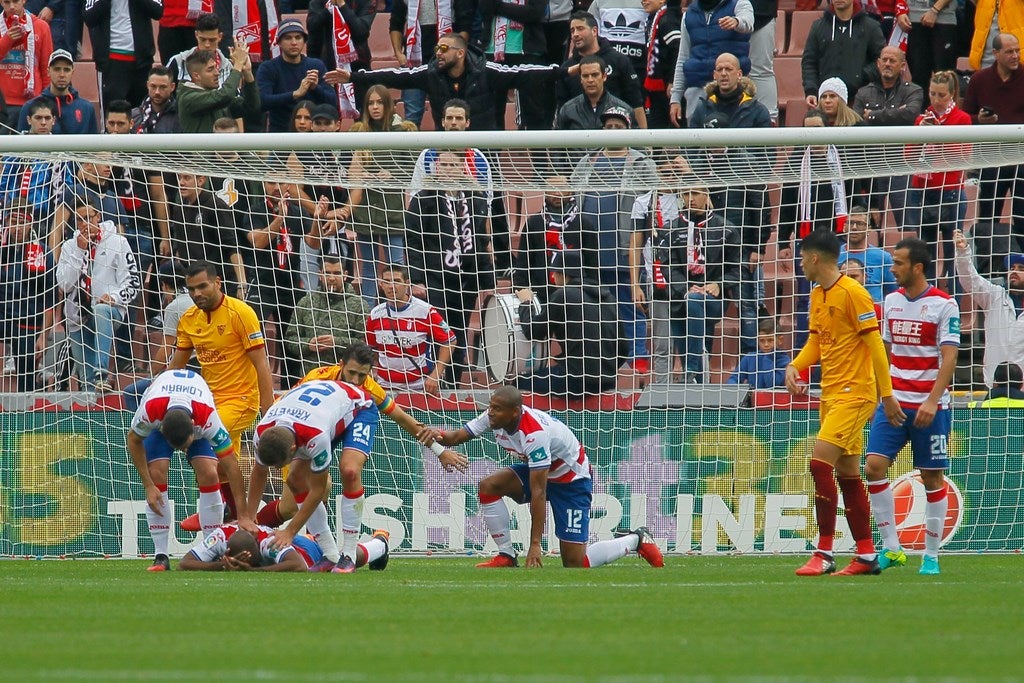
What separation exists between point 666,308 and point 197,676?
859 centimetres

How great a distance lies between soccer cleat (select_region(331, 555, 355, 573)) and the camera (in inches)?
424

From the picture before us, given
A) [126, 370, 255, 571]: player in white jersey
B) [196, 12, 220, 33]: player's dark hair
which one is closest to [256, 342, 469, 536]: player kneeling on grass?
[126, 370, 255, 571]: player in white jersey

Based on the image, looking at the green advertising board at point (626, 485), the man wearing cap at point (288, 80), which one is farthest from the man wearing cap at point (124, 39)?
the green advertising board at point (626, 485)

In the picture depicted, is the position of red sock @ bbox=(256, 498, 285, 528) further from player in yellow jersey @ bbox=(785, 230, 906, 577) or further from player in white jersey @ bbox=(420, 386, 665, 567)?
player in yellow jersey @ bbox=(785, 230, 906, 577)

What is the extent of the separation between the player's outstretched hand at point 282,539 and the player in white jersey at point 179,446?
225 millimetres

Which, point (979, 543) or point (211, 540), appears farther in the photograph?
point (979, 543)

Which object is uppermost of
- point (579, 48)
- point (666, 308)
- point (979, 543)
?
point (579, 48)

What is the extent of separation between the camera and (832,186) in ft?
45.0

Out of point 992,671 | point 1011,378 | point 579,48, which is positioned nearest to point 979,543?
point 1011,378

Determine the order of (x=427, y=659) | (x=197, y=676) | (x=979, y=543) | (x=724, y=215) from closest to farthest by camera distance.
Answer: (x=197, y=676) < (x=427, y=659) < (x=979, y=543) < (x=724, y=215)

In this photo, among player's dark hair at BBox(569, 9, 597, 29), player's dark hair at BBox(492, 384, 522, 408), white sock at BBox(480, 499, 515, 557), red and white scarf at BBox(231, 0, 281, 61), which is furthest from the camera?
red and white scarf at BBox(231, 0, 281, 61)

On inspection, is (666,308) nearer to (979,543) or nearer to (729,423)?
(729,423)

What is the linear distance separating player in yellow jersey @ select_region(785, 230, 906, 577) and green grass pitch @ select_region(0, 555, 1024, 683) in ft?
1.49

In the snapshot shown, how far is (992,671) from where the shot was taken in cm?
566
